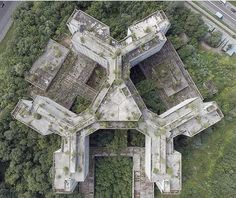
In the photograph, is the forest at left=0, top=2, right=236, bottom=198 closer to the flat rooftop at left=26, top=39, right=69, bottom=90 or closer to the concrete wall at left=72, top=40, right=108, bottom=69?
the flat rooftop at left=26, top=39, right=69, bottom=90

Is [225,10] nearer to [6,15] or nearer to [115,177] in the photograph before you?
[115,177]

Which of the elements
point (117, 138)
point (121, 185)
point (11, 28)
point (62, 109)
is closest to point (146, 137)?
point (117, 138)

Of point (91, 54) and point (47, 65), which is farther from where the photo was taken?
point (47, 65)

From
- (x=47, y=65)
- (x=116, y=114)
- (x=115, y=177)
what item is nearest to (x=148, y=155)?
(x=115, y=177)

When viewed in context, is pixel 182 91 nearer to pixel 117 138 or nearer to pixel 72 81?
pixel 117 138

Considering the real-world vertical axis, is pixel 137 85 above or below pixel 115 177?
above

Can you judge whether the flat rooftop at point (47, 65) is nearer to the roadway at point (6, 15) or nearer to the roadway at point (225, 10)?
the roadway at point (6, 15)

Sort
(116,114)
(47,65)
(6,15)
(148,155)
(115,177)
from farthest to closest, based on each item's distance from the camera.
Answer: (6,15) → (47,65) → (115,177) → (148,155) → (116,114)
